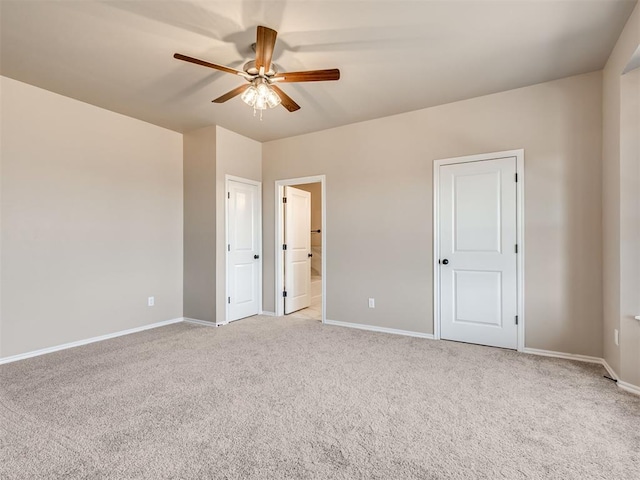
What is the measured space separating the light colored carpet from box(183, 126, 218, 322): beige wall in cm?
119

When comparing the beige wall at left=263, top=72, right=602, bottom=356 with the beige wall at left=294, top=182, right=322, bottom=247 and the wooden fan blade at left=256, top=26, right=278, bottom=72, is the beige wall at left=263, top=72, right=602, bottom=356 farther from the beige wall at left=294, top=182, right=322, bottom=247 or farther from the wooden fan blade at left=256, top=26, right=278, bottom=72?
the beige wall at left=294, top=182, right=322, bottom=247

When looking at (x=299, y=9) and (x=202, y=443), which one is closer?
(x=202, y=443)

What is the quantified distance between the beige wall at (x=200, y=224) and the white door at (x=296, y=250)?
44.2 inches

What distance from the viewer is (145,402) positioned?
7.29 feet

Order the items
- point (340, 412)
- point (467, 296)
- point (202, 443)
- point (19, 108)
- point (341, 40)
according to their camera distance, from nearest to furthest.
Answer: point (202, 443) < point (340, 412) < point (341, 40) < point (19, 108) < point (467, 296)

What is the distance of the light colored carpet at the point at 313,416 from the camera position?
159cm

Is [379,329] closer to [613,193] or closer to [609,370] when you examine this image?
[609,370]

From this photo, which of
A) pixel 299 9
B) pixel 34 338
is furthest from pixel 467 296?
pixel 34 338

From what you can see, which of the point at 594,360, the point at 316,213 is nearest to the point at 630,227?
the point at 594,360

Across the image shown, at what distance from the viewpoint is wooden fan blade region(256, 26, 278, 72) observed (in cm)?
209

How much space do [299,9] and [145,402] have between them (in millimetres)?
2899

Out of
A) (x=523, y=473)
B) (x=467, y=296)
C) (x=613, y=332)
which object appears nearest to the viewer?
(x=523, y=473)

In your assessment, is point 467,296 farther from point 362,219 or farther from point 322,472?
point 322,472

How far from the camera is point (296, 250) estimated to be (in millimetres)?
5141
